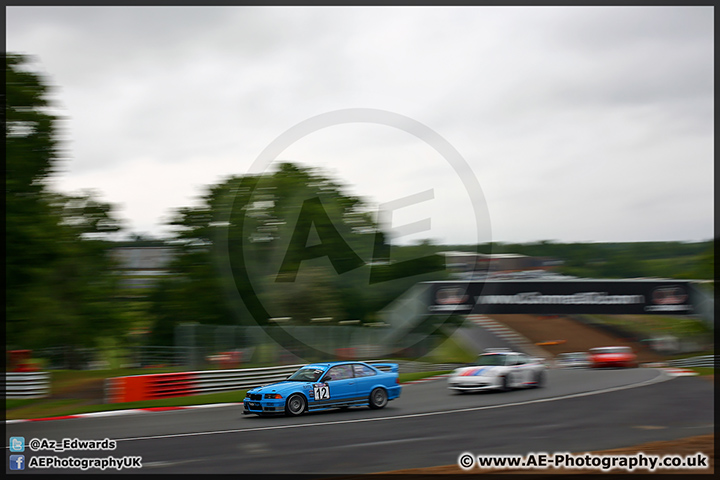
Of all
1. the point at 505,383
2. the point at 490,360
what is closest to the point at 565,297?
the point at 490,360

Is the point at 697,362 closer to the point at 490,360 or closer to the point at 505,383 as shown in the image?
the point at 490,360

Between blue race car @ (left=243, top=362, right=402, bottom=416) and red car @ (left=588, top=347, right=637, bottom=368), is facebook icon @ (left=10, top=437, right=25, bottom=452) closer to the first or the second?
blue race car @ (left=243, top=362, right=402, bottom=416)

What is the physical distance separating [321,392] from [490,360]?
6.84 m

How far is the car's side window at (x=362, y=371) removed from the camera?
46.3ft

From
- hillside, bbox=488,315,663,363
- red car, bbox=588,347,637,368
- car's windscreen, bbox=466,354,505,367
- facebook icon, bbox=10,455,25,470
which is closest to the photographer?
facebook icon, bbox=10,455,25,470

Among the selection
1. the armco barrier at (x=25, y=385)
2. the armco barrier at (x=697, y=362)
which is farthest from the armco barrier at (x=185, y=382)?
the armco barrier at (x=697, y=362)

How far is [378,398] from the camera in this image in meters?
14.4

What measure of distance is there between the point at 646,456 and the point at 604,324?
4830cm

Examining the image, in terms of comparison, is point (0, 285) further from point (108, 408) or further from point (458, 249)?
point (458, 249)

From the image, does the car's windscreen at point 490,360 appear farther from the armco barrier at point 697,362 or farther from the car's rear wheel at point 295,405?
the armco barrier at point 697,362

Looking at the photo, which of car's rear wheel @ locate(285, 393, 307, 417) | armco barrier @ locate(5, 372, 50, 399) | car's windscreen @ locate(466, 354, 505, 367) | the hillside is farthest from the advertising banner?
car's rear wheel @ locate(285, 393, 307, 417)

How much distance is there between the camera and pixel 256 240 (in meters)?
35.4

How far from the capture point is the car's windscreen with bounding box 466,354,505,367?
18297 millimetres
